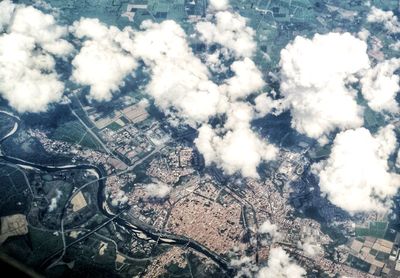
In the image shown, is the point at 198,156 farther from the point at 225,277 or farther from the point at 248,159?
the point at 225,277

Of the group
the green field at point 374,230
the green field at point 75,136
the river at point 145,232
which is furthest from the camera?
the green field at point 75,136

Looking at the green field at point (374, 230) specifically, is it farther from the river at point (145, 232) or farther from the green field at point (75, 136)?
the green field at point (75, 136)

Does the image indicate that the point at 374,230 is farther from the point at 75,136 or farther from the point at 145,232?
the point at 75,136

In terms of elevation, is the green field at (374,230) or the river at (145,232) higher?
the green field at (374,230)

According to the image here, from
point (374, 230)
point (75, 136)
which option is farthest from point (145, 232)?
point (374, 230)

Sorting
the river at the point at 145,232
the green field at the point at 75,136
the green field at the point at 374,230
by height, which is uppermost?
the green field at the point at 374,230

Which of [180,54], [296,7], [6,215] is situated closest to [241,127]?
[180,54]

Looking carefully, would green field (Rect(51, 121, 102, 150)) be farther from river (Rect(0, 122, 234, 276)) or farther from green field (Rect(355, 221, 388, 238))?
green field (Rect(355, 221, 388, 238))

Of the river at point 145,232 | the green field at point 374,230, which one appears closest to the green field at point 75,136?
the river at point 145,232

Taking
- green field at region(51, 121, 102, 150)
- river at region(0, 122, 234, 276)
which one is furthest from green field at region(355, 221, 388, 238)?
green field at region(51, 121, 102, 150)
